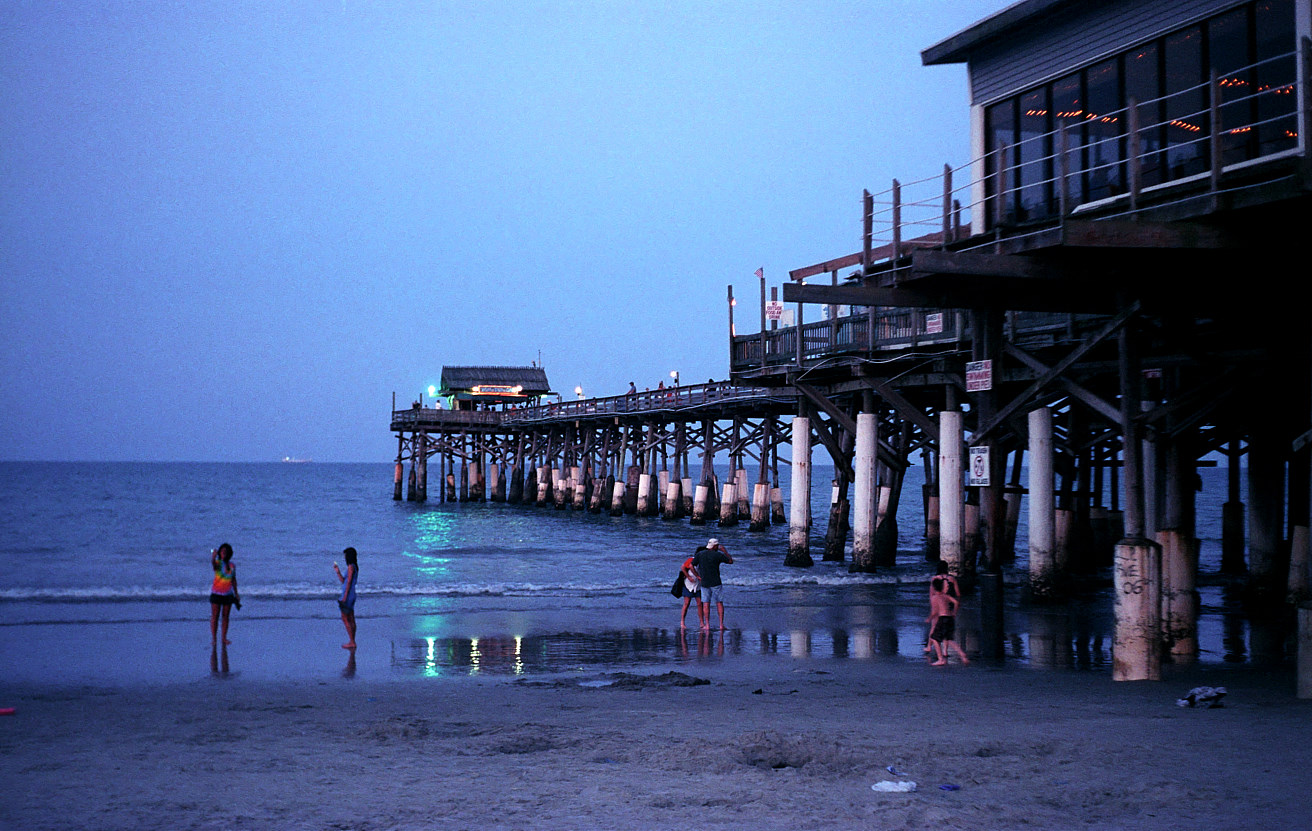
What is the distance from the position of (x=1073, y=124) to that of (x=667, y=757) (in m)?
9.45

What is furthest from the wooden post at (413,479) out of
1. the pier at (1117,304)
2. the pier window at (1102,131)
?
the pier window at (1102,131)

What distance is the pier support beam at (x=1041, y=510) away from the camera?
16.3 meters

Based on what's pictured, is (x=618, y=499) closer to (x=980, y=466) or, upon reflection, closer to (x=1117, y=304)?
(x=980, y=466)

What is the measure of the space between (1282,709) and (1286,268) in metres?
4.49

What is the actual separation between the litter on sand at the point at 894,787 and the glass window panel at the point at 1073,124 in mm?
8582

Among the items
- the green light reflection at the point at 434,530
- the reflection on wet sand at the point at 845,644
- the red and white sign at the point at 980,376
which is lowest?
the green light reflection at the point at 434,530

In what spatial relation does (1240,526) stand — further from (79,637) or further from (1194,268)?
(79,637)

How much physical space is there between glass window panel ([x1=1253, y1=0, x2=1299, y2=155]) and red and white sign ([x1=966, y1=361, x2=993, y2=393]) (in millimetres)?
3393

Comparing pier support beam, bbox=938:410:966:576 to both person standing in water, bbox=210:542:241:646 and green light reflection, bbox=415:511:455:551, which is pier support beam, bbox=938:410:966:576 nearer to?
person standing in water, bbox=210:542:241:646

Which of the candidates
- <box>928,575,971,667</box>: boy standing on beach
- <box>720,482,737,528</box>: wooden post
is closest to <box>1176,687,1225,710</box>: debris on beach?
<box>928,575,971,667</box>: boy standing on beach

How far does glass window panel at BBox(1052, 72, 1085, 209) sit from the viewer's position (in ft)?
42.0

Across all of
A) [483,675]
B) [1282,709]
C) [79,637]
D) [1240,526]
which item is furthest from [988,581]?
[1240,526]

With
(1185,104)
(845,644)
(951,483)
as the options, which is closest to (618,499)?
(951,483)

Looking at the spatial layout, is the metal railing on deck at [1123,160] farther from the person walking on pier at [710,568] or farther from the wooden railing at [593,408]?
the wooden railing at [593,408]
